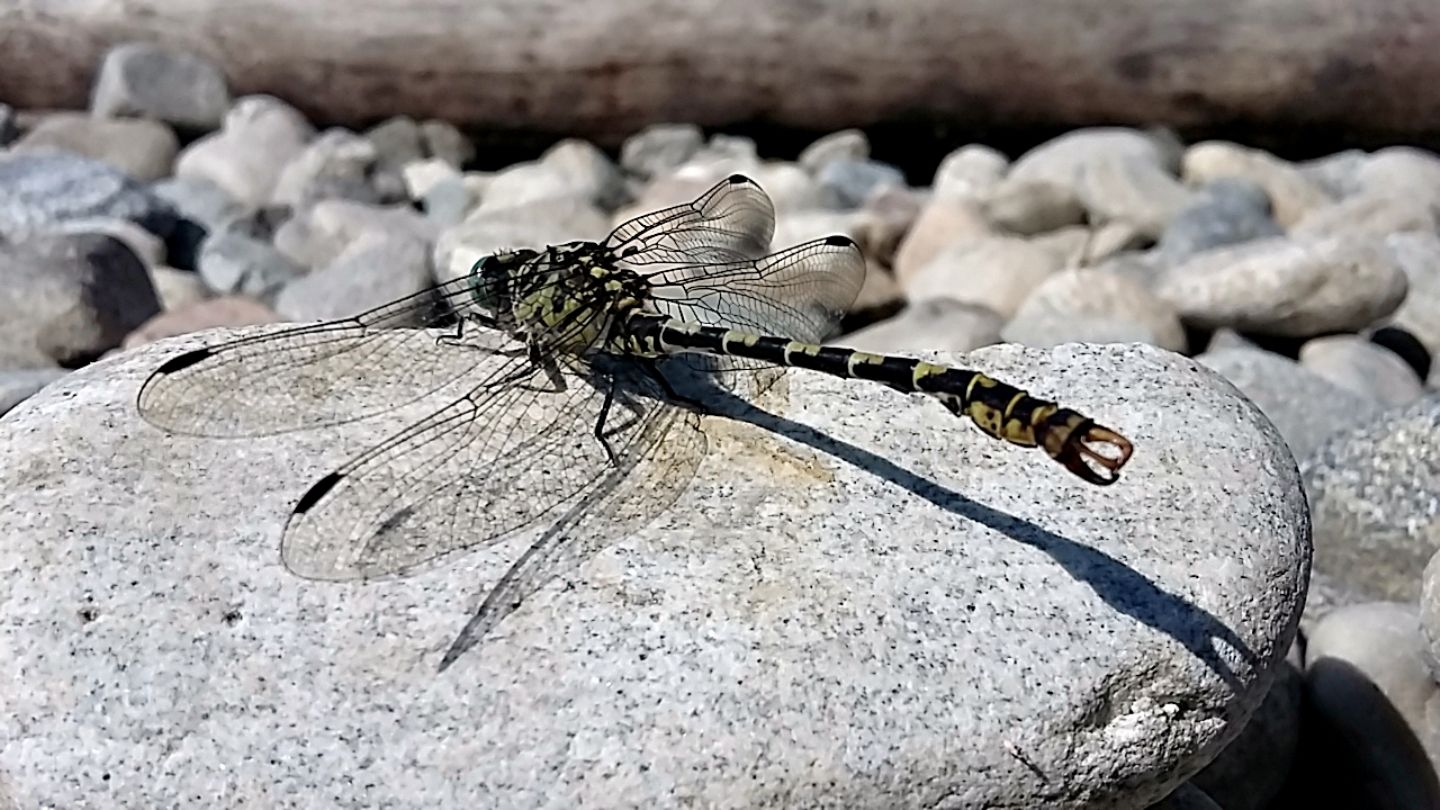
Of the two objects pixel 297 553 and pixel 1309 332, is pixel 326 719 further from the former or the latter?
pixel 1309 332

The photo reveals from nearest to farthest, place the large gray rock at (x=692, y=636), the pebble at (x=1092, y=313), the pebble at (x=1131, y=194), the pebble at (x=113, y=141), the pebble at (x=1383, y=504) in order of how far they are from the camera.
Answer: the large gray rock at (x=692, y=636)
the pebble at (x=1383, y=504)
the pebble at (x=1092, y=313)
the pebble at (x=1131, y=194)
the pebble at (x=113, y=141)

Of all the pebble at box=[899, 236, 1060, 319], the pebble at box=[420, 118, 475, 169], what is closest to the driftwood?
the pebble at box=[420, 118, 475, 169]

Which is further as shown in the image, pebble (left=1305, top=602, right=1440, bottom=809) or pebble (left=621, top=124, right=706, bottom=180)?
pebble (left=621, top=124, right=706, bottom=180)

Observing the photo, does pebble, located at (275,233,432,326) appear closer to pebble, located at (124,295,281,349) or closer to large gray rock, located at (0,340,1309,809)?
pebble, located at (124,295,281,349)

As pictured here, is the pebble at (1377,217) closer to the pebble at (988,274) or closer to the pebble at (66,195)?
the pebble at (988,274)

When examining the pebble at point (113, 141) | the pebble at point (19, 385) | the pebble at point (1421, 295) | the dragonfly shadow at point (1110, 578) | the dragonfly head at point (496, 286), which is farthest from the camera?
the pebble at point (113, 141)

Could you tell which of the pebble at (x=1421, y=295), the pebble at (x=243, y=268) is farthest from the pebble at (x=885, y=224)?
the pebble at (x=243, y=268)

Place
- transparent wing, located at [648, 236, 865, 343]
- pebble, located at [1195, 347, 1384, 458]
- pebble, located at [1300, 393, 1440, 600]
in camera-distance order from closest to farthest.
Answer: transparent wing, located at [648, 236, 865, 343]
pebble, located at [1300, 393, 1440, 600]
pebble, located at [1195, 347, 1384, 458]
